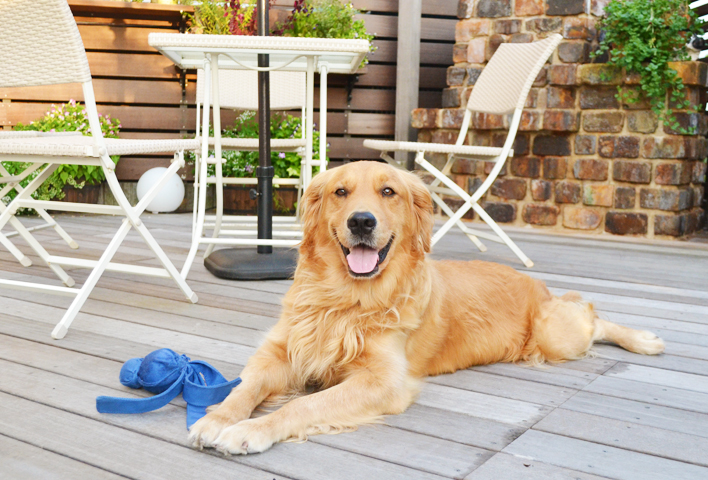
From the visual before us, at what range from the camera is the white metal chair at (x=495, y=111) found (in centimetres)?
377

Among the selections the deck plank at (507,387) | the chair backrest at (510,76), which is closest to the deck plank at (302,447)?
the deck plank at (507,387)

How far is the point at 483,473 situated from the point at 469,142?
437cm

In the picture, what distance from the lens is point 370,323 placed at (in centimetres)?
189

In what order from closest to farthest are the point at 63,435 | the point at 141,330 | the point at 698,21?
1. the point at 63,435
2. the point at 141,330
3. the point at 698,21

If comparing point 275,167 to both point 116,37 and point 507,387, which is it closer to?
point 116,37

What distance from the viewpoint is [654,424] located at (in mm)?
1743

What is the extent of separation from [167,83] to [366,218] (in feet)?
15.4

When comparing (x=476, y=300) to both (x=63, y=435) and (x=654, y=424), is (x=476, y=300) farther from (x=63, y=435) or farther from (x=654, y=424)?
(x=63, y=435)

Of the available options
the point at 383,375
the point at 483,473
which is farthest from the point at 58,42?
the point at 483,473

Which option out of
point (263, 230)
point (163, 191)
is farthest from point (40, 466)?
point (163, 191)

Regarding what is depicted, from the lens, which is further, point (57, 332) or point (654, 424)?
point (57, 332)

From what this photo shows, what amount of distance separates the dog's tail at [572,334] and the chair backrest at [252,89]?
2.83 meters

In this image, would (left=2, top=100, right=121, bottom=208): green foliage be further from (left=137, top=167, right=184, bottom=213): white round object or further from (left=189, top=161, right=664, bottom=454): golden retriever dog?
(left=189, top=161, right=664, bottom=454): golden retriever dog

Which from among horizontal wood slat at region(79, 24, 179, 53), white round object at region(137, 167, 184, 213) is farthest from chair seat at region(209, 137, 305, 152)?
horizontal wood slat at region(79, 24, 179, 53)
